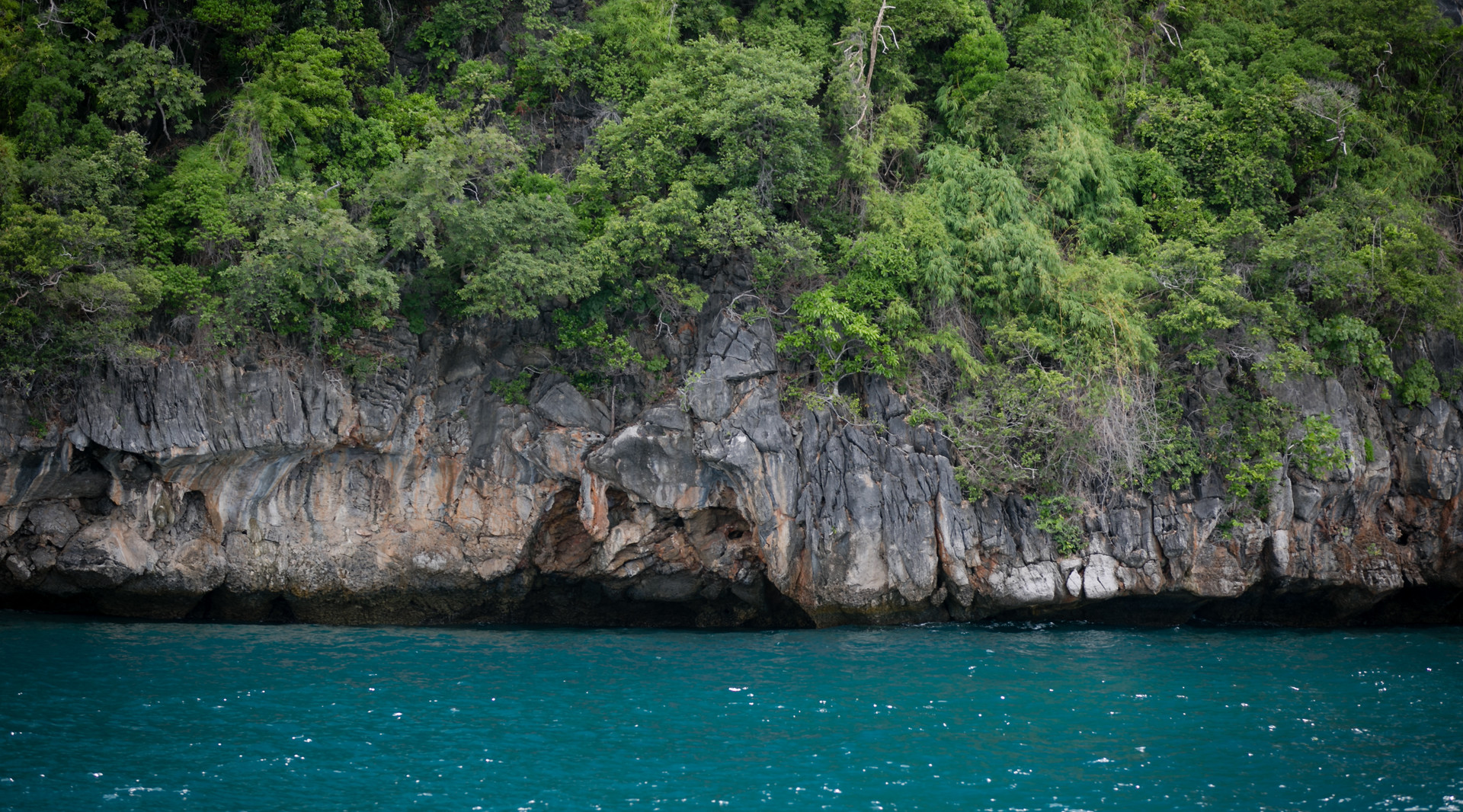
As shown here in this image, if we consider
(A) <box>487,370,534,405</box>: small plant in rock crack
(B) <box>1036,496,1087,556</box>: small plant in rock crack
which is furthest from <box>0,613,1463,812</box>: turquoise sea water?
(A) <box>487,370,534,405</box>: small plant in rock crack

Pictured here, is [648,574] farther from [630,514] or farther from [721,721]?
[721,721]

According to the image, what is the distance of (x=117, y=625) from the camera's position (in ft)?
71.3

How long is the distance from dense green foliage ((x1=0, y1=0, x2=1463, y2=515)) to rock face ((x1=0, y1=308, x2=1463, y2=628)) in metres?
0.98

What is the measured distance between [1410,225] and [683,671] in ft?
67.3

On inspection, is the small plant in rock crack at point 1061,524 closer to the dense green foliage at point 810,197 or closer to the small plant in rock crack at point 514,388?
the dense green foliage at point 810,197

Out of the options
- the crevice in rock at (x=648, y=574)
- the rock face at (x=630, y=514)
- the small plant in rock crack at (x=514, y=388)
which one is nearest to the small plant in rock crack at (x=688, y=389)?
the rock face at (x=630, y=514)

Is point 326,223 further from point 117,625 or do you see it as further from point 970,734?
point 970,734

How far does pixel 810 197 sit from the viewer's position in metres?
24.3

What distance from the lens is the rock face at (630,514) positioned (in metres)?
22.0

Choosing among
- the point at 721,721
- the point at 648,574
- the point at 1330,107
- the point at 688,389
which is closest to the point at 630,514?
the point at 648,574

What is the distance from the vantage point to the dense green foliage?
21438 mm

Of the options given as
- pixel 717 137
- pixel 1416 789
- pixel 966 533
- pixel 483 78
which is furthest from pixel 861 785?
pixel 483 78

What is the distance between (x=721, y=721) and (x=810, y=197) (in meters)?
13.9

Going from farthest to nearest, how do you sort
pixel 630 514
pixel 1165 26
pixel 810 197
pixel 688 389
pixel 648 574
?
1. pixel 1165 26
2. pixel 810 197
3. pixel 648 574
4. pixel 630 514
5. pixel 688 389
